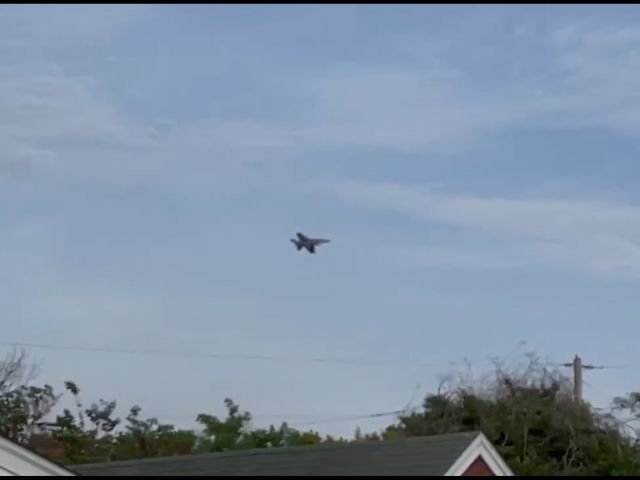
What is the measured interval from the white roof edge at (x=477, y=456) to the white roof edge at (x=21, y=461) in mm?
6432

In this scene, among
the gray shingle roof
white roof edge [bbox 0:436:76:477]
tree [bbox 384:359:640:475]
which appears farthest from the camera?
tree [bbox 384:359:640:475]

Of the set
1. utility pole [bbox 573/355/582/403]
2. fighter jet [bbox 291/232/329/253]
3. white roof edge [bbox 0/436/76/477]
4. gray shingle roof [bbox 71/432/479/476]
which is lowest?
white roof edge [bbox 0/436/76/477]

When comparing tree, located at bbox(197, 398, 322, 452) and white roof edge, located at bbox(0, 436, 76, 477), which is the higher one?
tree, located at bbox(197, 398, 322, 452)

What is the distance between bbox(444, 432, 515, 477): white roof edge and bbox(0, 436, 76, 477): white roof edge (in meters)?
6.43

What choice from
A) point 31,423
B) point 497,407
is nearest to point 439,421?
point 497,407

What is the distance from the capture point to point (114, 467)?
80.9 feet

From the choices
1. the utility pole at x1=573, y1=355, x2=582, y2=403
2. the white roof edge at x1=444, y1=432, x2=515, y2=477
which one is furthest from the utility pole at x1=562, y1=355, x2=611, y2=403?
the white roof edge at x1=444, y1=432, x2=515, y2=477

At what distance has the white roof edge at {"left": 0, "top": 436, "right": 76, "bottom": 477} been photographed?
18.3 metres

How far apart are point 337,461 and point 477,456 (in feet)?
7.76

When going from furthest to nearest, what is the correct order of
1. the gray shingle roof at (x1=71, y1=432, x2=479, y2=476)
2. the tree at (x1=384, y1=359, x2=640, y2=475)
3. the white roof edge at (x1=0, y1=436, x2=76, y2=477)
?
the tree at (x1=384, y1=359, x2=640, y2=475) → the gray shingle roof at (x1=71, y1=432, x2=479, y2=476) → the white roof edge at (x1=0, y1=436, x2=76, y2=477)

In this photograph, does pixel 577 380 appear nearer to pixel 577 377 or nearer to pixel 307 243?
pixel 577 377

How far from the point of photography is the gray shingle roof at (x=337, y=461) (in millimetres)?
21547

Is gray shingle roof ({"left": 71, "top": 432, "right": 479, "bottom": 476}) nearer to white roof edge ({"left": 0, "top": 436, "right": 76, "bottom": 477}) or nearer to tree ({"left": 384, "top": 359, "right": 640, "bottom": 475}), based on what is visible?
white roof edge ({"left": 0, "top": 436, "right": 76, "bottom": 477})

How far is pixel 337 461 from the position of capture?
22.2 metres
